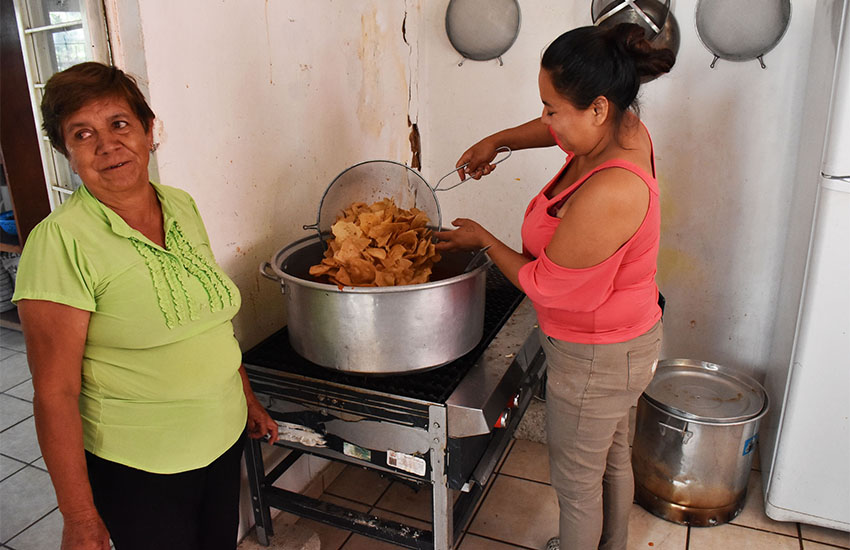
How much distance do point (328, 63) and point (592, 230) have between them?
110 cm

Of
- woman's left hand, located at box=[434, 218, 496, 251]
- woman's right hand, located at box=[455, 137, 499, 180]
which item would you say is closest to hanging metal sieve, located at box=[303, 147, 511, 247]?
woman's right hand, located at box=[455, 137, 499, 180]

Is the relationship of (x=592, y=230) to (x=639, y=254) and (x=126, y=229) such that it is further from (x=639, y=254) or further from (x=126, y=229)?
(x=126, y=229)

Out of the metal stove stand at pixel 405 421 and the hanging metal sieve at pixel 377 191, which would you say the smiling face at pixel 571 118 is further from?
the metal stove stand at pixel 405 421

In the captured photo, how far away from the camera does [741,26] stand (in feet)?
6.09

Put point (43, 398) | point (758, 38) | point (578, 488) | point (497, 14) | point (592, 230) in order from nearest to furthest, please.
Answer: point (43, 398) → point (592, 230) → point (578, 488) → point (758, 38) → point (497, 14)

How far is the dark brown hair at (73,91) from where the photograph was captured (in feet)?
2.97

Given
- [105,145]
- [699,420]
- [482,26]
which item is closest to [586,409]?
[699,420]

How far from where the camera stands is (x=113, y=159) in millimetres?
931

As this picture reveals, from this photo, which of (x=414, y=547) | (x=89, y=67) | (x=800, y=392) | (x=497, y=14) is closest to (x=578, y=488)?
(x=414, y=547)

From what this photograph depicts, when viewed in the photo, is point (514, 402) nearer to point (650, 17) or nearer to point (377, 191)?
point (377, 191)

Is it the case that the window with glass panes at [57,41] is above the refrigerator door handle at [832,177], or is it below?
above

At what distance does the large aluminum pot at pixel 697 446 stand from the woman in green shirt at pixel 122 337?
1331 mm

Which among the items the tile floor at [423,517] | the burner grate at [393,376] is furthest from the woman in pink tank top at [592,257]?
the tile floor at [423,517]

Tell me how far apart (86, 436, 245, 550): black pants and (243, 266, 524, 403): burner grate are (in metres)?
0.27
